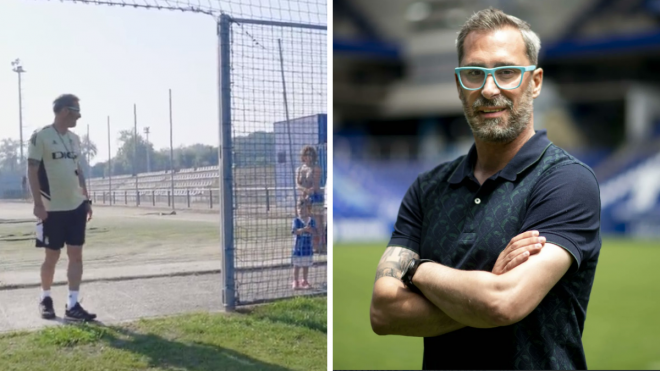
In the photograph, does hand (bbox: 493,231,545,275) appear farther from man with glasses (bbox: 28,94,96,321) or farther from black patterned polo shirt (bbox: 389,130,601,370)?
man with glasses (bbox: 28,94,96,321)

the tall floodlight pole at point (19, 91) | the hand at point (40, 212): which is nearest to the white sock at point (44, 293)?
the hand at point (40, 212)

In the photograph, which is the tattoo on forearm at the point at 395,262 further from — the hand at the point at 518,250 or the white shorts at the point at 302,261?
Answer: the white shorts at the point at 302,261

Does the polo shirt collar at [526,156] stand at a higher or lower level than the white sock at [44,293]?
higher

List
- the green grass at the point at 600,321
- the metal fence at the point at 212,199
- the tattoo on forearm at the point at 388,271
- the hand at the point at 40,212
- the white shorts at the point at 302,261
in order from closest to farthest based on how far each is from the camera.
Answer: the tattoo on forearm at the point at 388,271 < the hand at the point at 40,212 < the metal fence at the point at 212,199 < the white shorts at the point at 302,261 < the green grass at the point at 600,321

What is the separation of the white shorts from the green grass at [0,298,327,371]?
0.16 m

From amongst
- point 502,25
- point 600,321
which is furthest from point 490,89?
point 600,321

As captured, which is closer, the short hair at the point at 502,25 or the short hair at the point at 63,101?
the short hair at the point at 502,25

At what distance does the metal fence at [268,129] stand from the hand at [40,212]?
745 millimetres

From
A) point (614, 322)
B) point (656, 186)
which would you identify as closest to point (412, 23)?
point (656, 186)

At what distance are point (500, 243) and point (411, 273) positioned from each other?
10.0 inches

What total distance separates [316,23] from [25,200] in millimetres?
1441

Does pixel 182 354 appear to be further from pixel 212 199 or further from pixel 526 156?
pixel 526 156

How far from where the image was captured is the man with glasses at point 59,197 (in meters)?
2.68

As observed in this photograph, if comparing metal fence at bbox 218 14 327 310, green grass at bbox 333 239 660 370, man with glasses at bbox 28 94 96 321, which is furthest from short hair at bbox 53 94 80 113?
green grass at bbox 333 239 660 370
